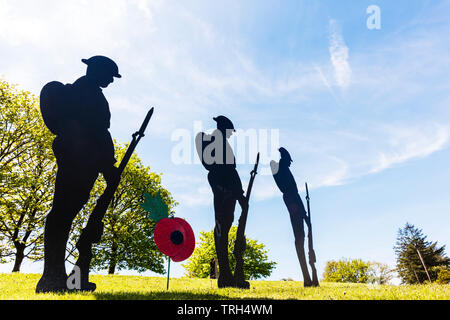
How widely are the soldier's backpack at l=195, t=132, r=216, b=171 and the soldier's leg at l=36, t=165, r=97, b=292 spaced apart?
3607 millimetres

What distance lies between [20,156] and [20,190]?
2263 mm

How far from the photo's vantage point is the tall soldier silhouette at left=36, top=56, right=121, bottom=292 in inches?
214

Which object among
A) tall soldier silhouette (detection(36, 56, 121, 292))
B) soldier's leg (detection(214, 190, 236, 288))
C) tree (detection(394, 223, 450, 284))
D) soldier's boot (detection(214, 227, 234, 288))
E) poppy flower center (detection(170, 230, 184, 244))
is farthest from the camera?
tree (detection(394, 223, 450, 284))

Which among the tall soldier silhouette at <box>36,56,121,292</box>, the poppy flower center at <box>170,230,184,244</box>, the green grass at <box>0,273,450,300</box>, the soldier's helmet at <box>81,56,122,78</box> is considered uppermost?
the soldier's helmet at <box>81,56,122,78</box>

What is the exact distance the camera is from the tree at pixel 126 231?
1822 centimetres

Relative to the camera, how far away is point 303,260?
9.88 m

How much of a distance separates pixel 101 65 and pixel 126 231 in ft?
47.5

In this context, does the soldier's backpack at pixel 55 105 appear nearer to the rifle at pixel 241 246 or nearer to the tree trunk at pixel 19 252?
the rifle at pixel 241 246

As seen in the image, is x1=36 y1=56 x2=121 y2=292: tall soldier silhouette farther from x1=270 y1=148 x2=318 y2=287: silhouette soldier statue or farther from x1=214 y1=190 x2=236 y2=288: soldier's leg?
x1=270 y1=148 x2=318 y2=287: silhouette soldier statue

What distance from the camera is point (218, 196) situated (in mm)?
8648

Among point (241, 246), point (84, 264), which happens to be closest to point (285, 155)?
point (241, 246)

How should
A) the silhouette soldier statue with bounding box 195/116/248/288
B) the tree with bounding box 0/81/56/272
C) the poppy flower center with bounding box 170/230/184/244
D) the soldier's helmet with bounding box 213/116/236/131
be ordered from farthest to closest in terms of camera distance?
the tree with bounding box 0/81/56/272, the soldier's helmet with bounding box 213/116/236/131, the silhouette soldier statue with bounding box 195/116/248/288, the poppy flower center with bounding box 170/230/184/244

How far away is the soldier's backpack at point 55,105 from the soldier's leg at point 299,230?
752 cm

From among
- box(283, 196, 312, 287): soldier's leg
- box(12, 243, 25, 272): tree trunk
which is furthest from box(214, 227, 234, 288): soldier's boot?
box(12, 243, 25, 272): tree trunk
